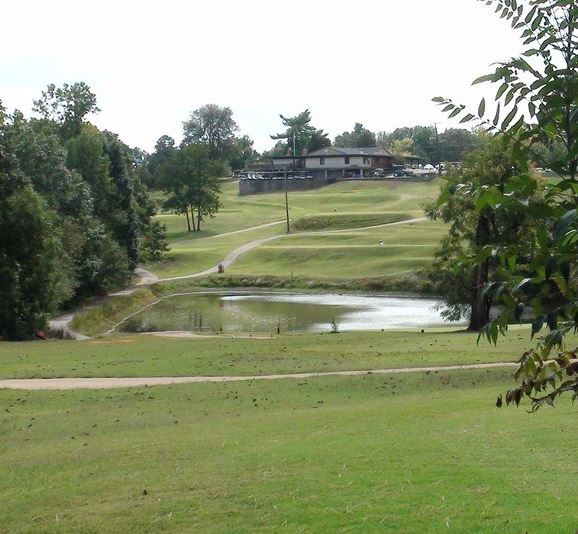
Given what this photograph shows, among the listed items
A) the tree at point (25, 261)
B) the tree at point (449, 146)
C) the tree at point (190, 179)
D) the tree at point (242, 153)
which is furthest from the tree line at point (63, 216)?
the tree at point (242, 153)

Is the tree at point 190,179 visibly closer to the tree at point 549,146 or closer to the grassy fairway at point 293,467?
the grassy fairway at point 293,467

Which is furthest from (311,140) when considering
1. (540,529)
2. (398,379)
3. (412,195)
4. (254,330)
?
(540,529)

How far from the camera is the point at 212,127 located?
606ft

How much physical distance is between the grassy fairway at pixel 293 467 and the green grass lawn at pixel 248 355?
5797 millimetres

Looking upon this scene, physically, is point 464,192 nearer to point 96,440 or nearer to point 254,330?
point 96,440

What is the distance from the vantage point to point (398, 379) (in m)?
19.3

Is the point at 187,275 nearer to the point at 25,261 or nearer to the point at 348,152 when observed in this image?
the point at 25,261

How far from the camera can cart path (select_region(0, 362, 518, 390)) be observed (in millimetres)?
20094

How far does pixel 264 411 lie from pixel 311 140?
16013 cm

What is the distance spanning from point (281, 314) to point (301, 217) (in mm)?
49129

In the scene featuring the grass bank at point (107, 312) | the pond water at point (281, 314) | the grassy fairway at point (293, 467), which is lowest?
the pond water at point (281, 314)

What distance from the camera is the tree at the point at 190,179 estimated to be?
102312 mm

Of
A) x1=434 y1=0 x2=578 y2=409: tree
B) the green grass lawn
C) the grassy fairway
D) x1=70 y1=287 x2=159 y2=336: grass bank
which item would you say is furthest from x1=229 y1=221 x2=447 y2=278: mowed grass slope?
x1=434 y1=0 x2=578 y2=409: tree

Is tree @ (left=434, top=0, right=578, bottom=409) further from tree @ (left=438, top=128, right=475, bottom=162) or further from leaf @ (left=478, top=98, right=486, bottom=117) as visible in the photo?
tree @ (left=438, top=128, right=475, bottom=162)
